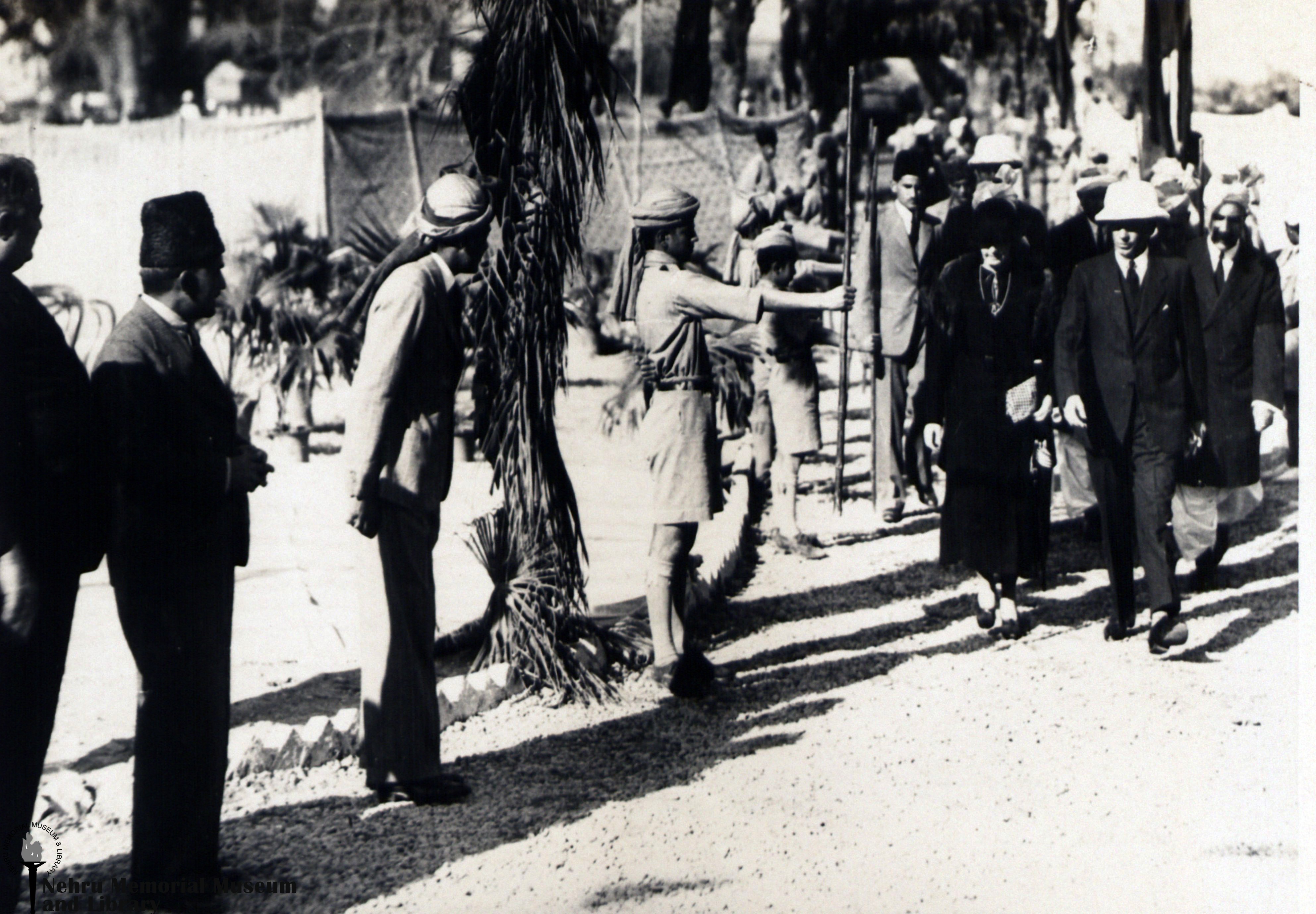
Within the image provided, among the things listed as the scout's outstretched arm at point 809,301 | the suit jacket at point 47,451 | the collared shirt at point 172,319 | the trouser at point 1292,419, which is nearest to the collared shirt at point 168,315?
the collared shirt at point 172,319

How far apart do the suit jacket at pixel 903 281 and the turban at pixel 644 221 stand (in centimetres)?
130

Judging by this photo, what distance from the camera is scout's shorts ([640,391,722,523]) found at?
5.16 m

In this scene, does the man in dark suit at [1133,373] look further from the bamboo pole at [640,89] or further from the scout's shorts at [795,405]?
the bamboo pole at [640,89]

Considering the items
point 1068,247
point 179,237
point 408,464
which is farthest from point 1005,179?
point 179,237

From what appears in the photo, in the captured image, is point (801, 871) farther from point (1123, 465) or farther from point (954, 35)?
point (954, 35)

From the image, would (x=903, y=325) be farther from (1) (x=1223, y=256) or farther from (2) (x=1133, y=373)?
(1) (x=1223, y=256)

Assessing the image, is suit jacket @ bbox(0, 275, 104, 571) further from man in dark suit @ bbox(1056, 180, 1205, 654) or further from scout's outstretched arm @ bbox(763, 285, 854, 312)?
man in dark suit @ bbox(1056, 180, 1205, 654)

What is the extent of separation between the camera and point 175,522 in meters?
3.69

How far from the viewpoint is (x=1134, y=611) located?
576 cm

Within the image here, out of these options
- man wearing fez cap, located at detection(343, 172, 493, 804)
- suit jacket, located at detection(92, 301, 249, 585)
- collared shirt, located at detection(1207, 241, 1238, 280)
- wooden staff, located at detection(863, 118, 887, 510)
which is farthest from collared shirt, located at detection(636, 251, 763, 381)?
collared shirt, located at detection(1207, 241, 1238, 280)

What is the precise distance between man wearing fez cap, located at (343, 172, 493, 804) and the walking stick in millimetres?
1391

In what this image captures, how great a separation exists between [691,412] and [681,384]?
4.2 inches

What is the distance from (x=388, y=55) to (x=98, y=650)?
2.10 meters

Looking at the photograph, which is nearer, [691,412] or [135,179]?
[135,179]
